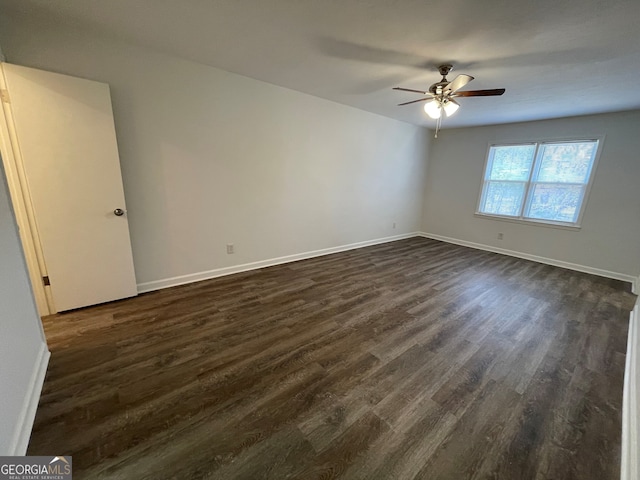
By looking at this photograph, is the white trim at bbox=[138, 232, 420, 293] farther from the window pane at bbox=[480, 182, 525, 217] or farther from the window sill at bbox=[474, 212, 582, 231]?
the window pane at bbox=[480, 182, 525, 217]

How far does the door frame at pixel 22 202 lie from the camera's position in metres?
2.02

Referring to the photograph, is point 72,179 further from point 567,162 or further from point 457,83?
point 567,162

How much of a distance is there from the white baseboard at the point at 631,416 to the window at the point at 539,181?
307 cm

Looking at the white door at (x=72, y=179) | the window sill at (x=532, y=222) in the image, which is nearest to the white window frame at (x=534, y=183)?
the window sill at (x=532, y=222)

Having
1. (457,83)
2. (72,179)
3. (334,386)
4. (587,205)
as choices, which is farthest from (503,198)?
(72,179)

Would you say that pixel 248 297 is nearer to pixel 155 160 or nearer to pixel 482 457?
pixel 155 160

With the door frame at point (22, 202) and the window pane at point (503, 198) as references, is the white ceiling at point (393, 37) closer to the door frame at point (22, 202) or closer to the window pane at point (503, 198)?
the door frame at point (22, 202)

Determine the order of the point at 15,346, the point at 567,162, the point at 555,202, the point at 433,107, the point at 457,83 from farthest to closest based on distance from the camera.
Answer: the point at 555,202 → the point at 567,162 → the point at 433,107 → the point at 457,83 → the point at 15,346

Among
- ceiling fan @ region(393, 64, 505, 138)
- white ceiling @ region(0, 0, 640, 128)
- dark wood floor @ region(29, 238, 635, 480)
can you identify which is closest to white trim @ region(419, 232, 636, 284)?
dark wood floor @ region(29, 238, 635, 480)

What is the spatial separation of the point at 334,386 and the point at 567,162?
552 cm

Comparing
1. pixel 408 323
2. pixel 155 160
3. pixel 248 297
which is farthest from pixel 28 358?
pixel 408 323

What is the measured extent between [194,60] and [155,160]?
1.19 meters

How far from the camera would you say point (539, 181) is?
462cm

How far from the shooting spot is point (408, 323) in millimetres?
2504
